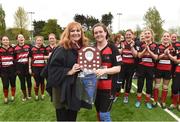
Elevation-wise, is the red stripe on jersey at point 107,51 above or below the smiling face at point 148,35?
below

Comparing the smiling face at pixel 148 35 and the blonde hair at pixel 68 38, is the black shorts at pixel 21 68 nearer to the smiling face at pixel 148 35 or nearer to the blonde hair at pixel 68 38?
the smiling face at pixel 148 35

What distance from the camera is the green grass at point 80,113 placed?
256 inches

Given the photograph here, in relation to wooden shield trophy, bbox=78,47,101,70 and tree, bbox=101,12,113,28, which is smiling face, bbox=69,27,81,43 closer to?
wooden shield trophy, bbox=78,47,101,70

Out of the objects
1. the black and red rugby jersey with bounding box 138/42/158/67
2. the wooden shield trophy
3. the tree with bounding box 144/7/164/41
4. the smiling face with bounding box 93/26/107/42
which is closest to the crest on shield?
the wooden shield trophy

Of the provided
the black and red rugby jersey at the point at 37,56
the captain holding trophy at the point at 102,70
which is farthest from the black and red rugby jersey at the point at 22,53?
the captain holding trophy at the point at 102,70

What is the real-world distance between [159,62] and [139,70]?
20.4 inches

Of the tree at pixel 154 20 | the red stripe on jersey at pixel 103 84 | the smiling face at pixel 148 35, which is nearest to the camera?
the red stripe on jersey at pixel 103 84

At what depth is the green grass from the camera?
6.51 meters

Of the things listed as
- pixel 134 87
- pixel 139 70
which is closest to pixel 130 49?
pixel 139 70

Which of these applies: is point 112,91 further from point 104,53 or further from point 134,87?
point 134,87

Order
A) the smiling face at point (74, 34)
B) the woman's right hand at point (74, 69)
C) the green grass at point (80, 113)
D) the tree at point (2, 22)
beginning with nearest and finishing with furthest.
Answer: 1. the woman's right hand at point (74, 69)
2. the smiling face at point (74, 34)
3. the green grass at point (80, 113)
4. the tree at point (2, 22)

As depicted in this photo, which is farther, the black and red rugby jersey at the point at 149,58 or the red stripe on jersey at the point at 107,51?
the black and red rugby jersey at the point at 149,58

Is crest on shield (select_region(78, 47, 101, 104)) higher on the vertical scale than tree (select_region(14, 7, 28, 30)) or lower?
lower

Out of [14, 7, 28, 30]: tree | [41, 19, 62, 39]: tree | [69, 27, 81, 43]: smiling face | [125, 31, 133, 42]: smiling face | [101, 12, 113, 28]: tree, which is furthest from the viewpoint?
[101, 12, 113, 28]: tree
